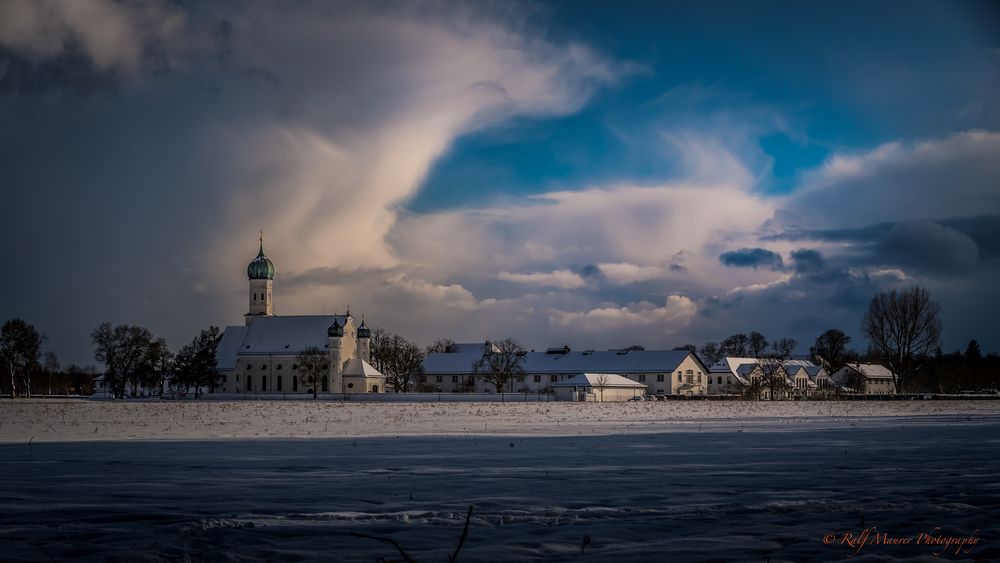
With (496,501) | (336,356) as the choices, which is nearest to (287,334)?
(336,356)

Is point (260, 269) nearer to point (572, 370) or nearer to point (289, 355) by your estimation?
point (289, 355)

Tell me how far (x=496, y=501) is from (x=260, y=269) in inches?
6214

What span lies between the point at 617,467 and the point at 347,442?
9714mm

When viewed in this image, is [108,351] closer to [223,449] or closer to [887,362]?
[887,362]

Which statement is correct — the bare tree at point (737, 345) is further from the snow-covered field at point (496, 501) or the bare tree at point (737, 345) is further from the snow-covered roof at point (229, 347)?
the snow-covered field at point (496, 501)

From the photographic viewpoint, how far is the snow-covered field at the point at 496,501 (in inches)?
335

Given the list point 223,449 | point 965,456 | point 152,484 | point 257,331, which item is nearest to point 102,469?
point 152,484

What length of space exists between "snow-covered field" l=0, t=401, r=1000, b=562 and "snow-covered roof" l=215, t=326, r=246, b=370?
127255mm

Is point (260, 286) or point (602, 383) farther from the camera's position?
point (260, 286)

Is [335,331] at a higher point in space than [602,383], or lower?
higher

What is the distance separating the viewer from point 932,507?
10930 mm

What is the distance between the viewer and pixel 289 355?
142500 mm

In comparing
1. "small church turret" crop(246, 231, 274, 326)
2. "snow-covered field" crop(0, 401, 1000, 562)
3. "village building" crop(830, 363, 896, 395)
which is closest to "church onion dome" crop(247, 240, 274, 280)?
"small church turret" crop(246, 231, 274, 326)

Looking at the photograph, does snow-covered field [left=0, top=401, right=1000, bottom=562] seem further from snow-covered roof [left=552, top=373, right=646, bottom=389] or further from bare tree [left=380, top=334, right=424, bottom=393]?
bare tree [left=380, top=334, right=424, bottom=393]
